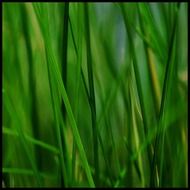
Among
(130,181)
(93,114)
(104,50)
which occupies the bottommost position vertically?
(130,181)

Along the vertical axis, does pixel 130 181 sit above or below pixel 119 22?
below

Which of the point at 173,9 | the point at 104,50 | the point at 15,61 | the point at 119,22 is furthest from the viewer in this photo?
the point at 119,22

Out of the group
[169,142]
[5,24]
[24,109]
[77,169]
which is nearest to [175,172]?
[169,142]

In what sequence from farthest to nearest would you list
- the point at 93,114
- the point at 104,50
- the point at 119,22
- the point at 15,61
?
the point at 119,22, the point at 104,50, the point at 15,61, the point at 93,114

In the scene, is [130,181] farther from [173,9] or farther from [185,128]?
[173,9]

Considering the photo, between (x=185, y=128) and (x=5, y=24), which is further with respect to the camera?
(x=5, y=24)

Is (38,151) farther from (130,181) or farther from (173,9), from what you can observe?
(173,9)
